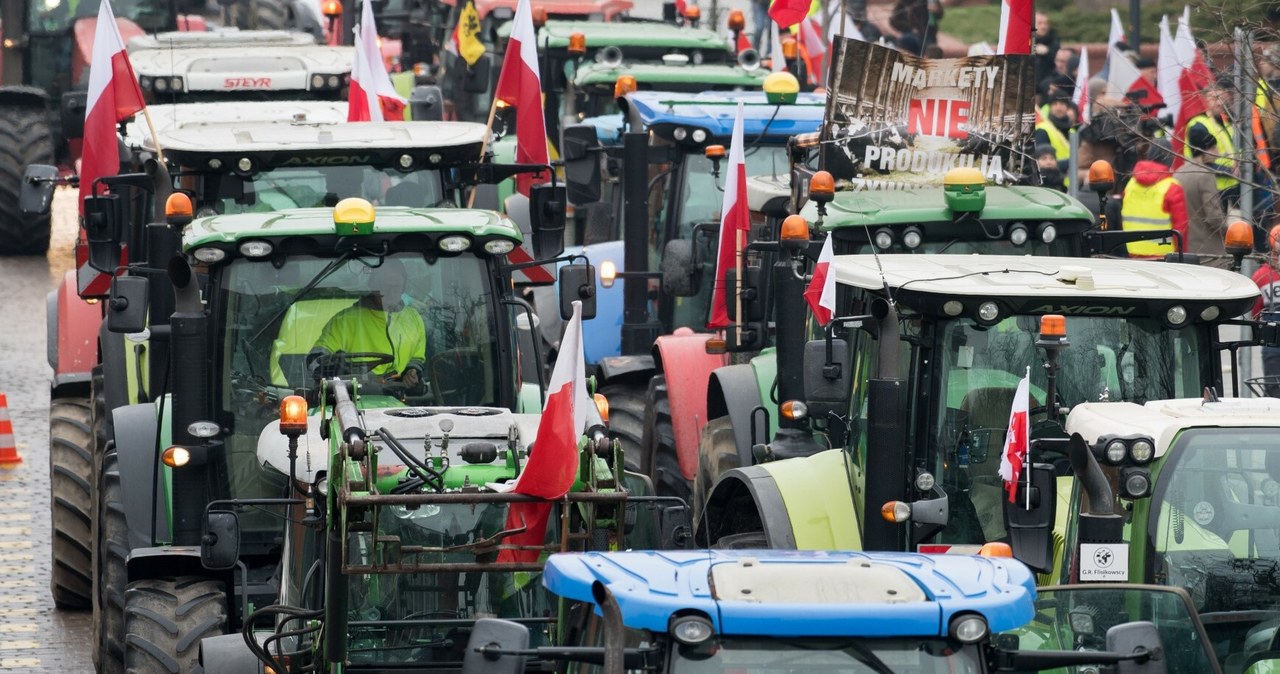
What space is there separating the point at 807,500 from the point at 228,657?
2.44m

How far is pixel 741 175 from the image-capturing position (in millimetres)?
12406

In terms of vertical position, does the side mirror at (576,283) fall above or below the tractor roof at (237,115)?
below

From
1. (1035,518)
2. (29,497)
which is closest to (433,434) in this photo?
(1035,518)

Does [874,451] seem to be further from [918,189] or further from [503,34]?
[503,34]

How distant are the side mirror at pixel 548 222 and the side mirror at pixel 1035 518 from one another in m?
4.88

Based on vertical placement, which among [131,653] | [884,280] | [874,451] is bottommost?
[131,653]

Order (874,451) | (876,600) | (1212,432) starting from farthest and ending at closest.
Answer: (874,451) < (1212,432) < (876,600)

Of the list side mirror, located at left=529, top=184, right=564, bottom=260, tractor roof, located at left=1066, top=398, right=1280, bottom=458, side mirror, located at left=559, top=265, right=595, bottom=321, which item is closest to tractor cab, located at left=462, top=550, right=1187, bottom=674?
tractor roof, located at left=1066, top=398, right=1280, bottom=458

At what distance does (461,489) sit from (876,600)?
2.50 meters

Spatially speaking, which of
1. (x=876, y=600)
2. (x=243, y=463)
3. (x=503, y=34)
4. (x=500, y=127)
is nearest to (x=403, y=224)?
(x=243, y=463)

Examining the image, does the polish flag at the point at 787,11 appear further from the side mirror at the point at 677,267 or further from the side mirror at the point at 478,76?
the side mirror at the point at 478,76

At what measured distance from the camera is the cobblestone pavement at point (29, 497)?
38.4 feet

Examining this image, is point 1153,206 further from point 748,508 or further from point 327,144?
point 748,508

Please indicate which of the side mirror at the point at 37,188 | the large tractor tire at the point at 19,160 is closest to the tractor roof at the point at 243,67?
the side mirror at the point at 37,188
